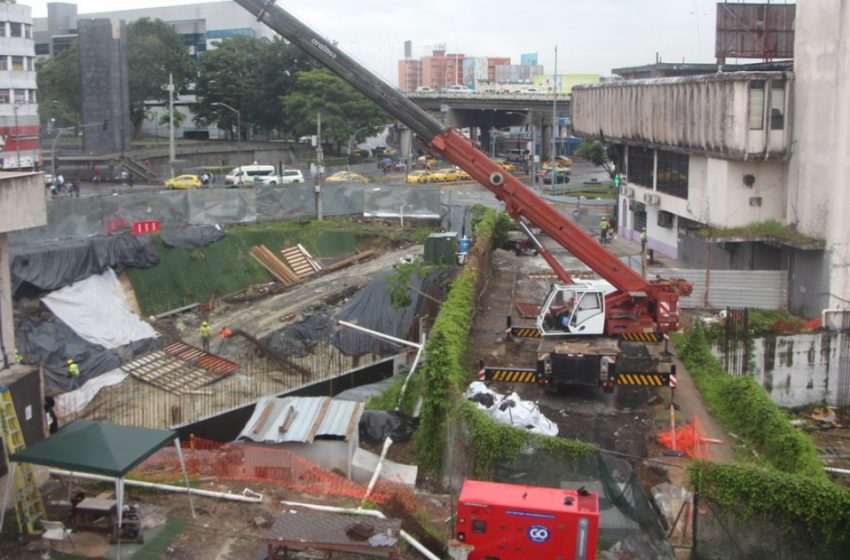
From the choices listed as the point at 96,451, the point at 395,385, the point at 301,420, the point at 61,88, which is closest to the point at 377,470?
the point at 301,420

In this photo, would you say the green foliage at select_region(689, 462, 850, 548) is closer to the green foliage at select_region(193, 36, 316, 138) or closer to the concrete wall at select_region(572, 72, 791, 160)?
the concrete wall at select_region(572, 72, 791, 160)

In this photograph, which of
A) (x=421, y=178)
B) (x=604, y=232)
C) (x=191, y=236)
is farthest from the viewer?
(x=421, y=178)

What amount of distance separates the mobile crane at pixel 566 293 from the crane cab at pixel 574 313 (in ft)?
0.08

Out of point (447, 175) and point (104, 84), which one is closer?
point (447, 175)

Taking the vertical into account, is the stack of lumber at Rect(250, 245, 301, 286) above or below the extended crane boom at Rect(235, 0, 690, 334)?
below

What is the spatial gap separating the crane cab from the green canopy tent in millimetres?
11066

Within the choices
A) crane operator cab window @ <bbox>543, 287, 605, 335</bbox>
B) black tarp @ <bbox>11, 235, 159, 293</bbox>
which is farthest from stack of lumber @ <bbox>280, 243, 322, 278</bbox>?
crane operator cab window @ <bbox>543, 287, 605, 335</bbox>

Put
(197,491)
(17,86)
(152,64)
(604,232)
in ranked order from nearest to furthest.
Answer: (197,491) < (604,232) < (17,86) < (152,64)

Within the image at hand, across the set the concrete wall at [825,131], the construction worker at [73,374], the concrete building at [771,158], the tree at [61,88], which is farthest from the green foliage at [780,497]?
the tree at [61,88]

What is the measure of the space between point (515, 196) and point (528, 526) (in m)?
11.1

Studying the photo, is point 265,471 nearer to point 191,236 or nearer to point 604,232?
point 191,236

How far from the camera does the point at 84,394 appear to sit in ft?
79.0

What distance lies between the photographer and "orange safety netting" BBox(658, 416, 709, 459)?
660 inches

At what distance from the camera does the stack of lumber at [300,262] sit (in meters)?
36.8
